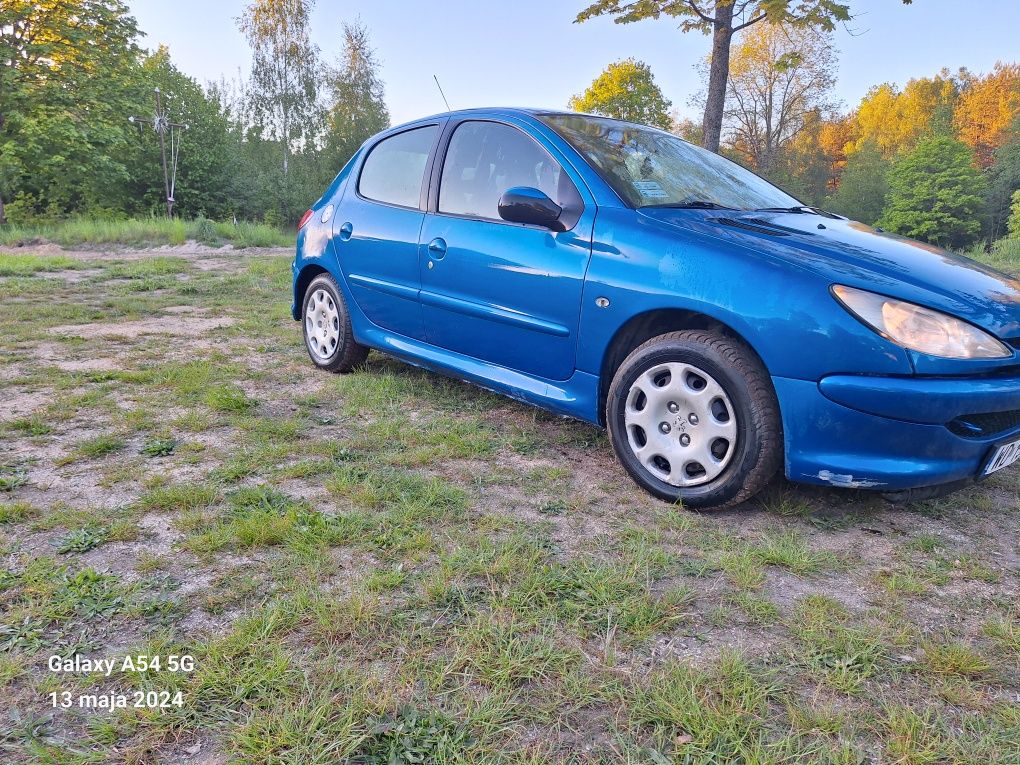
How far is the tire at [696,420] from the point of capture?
8.29 ft

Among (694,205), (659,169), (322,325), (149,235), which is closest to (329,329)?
(322,325)

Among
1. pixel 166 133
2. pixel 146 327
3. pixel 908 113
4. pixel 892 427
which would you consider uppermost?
pixel 908 113

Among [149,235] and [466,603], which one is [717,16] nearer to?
[466,603]

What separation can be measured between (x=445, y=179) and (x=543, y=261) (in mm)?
1023

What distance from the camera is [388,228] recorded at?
159 inches

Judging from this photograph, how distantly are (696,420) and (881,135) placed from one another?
171 ft

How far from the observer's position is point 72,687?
1613mm

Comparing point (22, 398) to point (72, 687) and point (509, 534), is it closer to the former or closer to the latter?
point (72, 687)

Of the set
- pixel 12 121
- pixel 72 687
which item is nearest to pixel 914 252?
pixel 72 687

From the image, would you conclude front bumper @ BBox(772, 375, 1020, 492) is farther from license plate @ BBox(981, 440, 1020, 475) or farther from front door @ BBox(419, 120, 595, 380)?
front door @ BBox(419, 120, 595, 380)

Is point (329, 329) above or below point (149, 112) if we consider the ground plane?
below

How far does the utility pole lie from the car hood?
86.9 ft

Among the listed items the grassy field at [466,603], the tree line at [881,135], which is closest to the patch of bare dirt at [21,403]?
the grassy field at [466,603]

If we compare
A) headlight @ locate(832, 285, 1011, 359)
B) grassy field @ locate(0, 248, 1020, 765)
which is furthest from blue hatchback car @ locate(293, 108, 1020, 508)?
grassy field @ locate(0, 248, 1020, 765)
